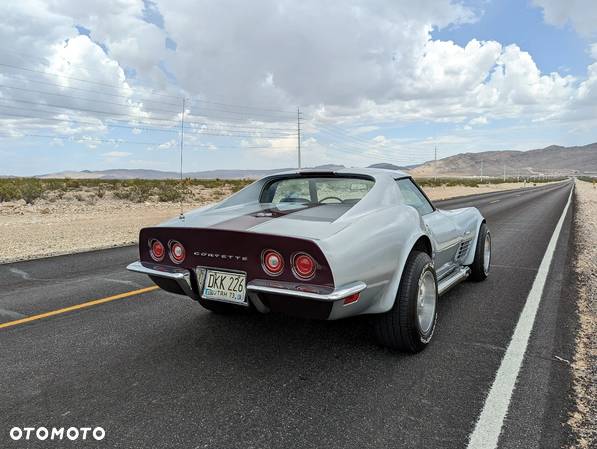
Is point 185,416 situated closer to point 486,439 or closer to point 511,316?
point 486,439

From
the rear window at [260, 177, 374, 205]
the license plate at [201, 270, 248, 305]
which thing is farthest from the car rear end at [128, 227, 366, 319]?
the rear window at [260, 177, 374, 205]

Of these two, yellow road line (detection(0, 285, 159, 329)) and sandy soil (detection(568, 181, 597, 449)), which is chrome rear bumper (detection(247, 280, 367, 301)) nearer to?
sandy soil (detection(568, 181, 597, 449))

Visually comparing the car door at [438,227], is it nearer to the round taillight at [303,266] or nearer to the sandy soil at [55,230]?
the round taillight at [303,266]

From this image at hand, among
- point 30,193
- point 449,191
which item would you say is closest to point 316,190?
point 30,193

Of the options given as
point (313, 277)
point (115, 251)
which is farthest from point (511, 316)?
point (115, 251)

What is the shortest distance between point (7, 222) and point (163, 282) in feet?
45.0

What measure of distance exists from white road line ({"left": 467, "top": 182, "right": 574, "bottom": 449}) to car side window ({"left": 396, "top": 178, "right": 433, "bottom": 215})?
1.38 metres

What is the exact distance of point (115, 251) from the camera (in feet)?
27.4

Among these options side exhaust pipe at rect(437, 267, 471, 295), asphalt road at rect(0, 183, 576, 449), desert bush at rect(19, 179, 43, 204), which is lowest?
asphalt road at rect(0, 183, 576, 449)

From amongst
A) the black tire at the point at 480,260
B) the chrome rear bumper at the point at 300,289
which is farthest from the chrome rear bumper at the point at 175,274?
the black tire at the point at 480,260

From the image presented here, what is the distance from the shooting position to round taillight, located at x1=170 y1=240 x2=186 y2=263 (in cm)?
324

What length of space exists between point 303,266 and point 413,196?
6.54 feet

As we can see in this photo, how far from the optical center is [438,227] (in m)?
4.21

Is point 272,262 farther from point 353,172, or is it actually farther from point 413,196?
point 413,196
